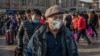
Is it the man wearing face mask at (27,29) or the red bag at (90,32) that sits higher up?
the man wearing face mask at (27,29)

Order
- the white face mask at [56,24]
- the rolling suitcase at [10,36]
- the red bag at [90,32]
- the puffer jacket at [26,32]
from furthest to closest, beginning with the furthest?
the red bag at [90,32] → the rolling suitcase at [10,36] → the puffer jacket at [26,32] → the white face mask at [56,24]

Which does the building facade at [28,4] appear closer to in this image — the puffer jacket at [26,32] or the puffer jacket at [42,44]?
the puffer jacket at [26,32]

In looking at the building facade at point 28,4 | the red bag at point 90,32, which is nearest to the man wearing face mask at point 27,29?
the red bag at point 90,32

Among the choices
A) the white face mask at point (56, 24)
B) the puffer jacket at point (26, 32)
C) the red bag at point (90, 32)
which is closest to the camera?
the white face mask at point (56, 24)

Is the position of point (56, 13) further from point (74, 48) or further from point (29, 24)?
point (29, 24)

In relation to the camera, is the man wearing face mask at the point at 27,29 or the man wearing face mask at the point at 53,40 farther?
the man wearing face mask at the point at 27,29

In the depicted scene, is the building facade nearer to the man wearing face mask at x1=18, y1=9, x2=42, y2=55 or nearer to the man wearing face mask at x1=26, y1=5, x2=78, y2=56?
the man wearing face mask at x1=18, y1=9, x2=42, y2=55

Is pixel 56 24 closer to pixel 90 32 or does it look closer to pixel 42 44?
pixel 42 44

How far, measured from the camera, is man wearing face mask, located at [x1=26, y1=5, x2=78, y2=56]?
3.25 metres

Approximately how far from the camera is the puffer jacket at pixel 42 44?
324 cm

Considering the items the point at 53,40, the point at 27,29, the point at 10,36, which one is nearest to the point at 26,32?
the point at 27,29

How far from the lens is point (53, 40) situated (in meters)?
3.28

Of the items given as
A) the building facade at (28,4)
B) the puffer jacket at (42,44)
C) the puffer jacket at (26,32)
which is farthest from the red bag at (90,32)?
the building facade at (28,4)

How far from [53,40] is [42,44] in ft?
0.38
